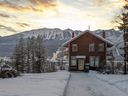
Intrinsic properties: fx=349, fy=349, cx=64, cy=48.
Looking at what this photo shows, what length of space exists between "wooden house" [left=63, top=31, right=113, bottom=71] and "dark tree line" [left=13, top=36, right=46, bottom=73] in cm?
618

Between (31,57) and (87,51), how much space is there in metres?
12.8

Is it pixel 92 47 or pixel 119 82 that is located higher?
pixel 92 47

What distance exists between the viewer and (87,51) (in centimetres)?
7150

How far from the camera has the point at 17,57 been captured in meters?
72.6

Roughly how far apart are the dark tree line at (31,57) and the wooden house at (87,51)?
20.3ft

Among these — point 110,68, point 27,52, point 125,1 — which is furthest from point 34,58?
point 125,1

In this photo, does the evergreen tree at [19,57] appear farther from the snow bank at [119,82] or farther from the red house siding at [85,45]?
the snow bank at [119,82]

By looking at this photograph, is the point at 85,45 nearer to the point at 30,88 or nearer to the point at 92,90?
the point at 92,90

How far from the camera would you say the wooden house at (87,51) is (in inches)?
2766

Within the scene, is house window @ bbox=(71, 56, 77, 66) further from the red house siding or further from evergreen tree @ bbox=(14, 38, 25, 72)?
evergreen tree @ bbox=(14, 38, 25, 72)

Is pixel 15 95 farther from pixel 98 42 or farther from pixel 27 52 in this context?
pixel 27 52

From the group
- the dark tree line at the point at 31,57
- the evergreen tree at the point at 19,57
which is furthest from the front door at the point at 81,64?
the evergreen tree at the point at 19,57

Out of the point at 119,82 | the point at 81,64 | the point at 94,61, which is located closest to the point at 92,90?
the point at 119,82

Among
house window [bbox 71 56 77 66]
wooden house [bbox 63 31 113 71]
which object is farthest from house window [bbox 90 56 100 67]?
house window [bbox 71 56 77 66]
